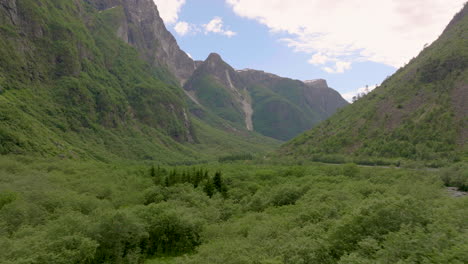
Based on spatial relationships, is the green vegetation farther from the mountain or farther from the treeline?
the mountain

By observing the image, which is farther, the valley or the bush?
the bush

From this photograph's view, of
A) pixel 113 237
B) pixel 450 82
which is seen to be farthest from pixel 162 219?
pixel 450 82

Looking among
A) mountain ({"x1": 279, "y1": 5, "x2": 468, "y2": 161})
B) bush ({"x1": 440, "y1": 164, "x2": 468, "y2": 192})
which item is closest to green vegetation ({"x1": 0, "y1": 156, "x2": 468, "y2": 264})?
bush ({"x1": 440, "y1": 164, "x2": 468, "y2": 192})

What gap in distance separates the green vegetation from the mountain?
33666 millimetres

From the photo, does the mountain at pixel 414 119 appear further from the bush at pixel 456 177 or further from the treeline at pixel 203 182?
the treeline at pixel 203 182

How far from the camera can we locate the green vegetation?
1187 inches

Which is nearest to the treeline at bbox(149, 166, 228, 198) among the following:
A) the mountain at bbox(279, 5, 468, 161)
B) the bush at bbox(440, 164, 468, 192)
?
the bush at bbox(440, 164, 468, 192)

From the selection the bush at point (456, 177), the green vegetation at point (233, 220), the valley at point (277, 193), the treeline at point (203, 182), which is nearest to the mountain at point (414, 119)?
the valley at point (277, 193)

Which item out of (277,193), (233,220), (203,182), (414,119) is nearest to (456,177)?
(277,193)

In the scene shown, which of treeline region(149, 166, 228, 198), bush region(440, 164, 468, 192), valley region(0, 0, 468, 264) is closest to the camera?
valley region(0, 0, 468, 264)

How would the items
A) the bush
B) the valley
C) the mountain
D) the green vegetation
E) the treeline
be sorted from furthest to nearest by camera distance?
the mountain < the treeline < the bush < the valley < the green vegetation

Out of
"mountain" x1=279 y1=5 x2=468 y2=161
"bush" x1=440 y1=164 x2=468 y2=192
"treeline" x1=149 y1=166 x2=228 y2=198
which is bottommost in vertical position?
"treeline" x1=149 y1=166 x2=228 y2=198

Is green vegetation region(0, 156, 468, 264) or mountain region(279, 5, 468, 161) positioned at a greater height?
mountain region(279, 5, 468, 161)

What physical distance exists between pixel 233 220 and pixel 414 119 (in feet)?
320
